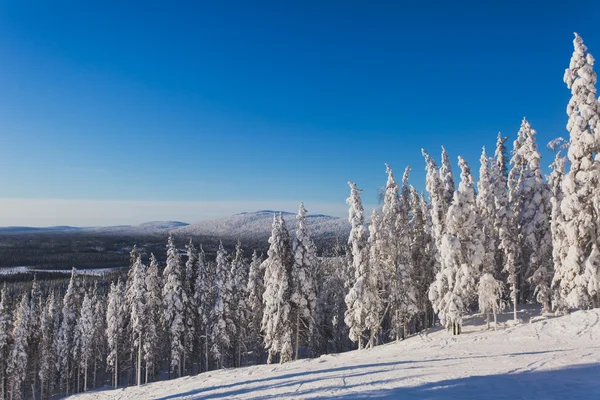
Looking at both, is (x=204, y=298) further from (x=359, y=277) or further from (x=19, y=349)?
(x=19, y=349)

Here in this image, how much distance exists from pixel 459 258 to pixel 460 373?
17257 mm

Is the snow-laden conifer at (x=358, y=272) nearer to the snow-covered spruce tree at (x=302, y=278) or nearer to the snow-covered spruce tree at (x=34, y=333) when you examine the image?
the snow-covered spruce tree at (x=302, y=278)

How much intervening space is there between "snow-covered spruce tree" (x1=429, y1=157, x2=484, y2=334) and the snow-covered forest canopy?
9cm

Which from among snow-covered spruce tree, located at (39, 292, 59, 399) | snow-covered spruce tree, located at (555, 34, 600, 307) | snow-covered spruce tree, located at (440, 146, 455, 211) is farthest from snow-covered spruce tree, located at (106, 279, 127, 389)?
snow-covered spruce tree, located at (555, 34, 600, 307)

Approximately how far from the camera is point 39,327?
5484cm

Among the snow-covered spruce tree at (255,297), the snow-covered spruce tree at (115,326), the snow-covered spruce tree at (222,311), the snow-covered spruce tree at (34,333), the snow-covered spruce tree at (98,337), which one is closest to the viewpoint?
the snow-covered spruce tree at (222,311)

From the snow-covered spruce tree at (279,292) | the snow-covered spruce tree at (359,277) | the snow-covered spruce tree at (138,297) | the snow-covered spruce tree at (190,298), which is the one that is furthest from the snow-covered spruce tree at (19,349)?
the snow-covered spruce tree at (359,277)

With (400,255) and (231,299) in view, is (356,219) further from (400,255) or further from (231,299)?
(231,299)

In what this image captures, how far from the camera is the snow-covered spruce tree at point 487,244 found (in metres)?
31.2

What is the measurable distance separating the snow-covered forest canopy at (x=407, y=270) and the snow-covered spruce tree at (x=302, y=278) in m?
0.09

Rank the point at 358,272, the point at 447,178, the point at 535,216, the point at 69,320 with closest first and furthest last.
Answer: the point at 358,272 < the point at 535,216 < the point at 447,178 < the point at 69,320

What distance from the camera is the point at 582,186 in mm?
26516

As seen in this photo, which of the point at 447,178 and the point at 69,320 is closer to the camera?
the point at 447,178

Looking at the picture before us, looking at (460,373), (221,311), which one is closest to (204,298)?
(221,311)
